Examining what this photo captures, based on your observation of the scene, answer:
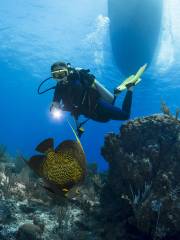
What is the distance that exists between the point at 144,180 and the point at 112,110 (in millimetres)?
3350

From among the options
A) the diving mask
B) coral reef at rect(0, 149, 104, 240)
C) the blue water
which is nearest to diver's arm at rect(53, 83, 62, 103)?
the diving mask

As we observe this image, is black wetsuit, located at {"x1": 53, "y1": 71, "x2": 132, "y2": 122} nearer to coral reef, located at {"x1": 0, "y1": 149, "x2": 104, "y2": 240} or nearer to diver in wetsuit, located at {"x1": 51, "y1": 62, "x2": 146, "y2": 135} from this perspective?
diver in wetsuit, located at {"x1": 51, "y1": 62, "x2": 146, "y2": 135}

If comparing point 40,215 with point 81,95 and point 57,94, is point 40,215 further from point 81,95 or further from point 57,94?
point 81,95

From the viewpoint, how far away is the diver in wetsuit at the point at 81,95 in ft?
26.3

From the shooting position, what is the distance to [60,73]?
7824 mm

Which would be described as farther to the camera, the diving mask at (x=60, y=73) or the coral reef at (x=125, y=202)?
the diving mask at (x=60, y=73)

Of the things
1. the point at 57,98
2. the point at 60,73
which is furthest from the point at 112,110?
the point at 60,73

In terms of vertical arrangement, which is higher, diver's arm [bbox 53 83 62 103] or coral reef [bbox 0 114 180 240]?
diver's arm [bbox 53 83 62 103]

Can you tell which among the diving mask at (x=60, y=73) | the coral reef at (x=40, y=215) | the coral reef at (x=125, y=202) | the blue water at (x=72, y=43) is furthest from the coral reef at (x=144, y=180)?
the blue water at (x=72, y=43)

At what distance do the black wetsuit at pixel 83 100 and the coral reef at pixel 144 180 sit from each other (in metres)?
1.37

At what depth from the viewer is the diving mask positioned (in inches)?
306

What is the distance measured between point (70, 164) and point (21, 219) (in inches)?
167

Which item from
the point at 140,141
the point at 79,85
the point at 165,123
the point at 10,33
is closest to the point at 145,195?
the point at 140,141

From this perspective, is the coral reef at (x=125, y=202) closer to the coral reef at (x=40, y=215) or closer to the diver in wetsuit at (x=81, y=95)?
the coral reef at (x=40, y=215)
